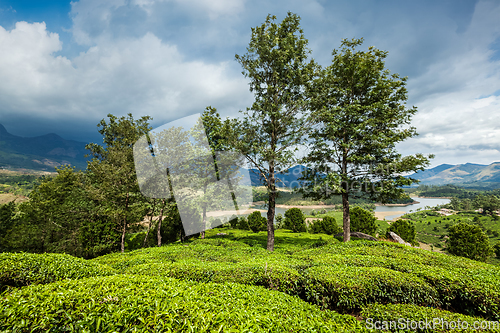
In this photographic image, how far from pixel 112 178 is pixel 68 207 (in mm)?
8952

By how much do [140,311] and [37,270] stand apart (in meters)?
3.75

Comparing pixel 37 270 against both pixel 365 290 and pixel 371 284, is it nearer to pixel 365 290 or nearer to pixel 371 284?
pixel 365 290

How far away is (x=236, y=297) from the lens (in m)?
3.81

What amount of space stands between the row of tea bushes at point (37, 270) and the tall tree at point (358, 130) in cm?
1091

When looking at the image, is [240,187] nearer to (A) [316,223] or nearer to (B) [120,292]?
(B) [120,292]

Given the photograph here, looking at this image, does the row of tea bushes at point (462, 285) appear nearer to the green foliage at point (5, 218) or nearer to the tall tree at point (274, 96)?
the tall tree at point (274, 96)

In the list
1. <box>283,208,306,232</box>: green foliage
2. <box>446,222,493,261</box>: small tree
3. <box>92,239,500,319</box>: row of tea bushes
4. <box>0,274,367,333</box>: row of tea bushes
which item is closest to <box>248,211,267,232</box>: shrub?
<box>283,208,306,232</box>: green foliage

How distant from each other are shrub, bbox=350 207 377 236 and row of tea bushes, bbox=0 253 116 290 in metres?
29.7

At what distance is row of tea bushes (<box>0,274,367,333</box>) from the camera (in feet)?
7.73

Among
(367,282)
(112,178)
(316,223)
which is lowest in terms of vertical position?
(316,223)

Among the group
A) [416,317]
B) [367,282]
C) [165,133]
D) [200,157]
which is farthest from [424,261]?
[165,133]

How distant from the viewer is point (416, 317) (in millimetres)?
3666

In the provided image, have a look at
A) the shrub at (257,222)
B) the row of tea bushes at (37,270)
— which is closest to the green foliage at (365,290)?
the row of tea bushes at (37,270)

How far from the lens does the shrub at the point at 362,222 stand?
26.8 metres
